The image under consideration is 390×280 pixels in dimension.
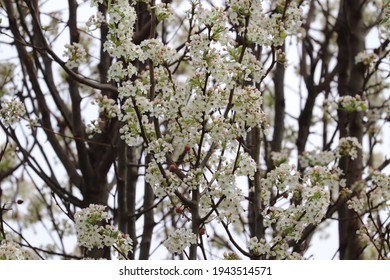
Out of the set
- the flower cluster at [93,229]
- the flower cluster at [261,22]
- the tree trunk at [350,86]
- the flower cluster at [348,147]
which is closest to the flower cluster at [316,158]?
the flower cluster at [348,147]

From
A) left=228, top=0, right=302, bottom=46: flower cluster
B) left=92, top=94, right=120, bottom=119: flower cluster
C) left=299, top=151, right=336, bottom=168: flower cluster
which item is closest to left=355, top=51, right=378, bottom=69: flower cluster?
left=299, top=151, right=336, bottom=168: flower cluster

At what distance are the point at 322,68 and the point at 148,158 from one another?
8.74 ft

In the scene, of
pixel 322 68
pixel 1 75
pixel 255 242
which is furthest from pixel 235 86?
pixel 1 75

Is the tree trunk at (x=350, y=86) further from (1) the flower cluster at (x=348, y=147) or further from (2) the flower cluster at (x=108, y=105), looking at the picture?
(2) the flower cluster at (x=108, y=105)

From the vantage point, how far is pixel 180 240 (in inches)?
147

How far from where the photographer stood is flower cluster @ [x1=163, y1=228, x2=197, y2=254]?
371 cm

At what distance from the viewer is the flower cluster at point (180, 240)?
12.2 ft

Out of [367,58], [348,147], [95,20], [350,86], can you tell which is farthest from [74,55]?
[350,86]

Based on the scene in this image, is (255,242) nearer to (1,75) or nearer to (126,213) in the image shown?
(126,213)

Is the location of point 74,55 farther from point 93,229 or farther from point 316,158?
point 316,158

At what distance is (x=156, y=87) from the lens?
3.81 m

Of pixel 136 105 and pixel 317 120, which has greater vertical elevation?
pixel 317 120

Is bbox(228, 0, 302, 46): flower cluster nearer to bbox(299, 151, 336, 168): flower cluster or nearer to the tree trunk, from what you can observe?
bbox(299, 151, 336, 168): flower cluster

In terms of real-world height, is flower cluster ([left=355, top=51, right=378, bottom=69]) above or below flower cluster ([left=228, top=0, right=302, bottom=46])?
above
